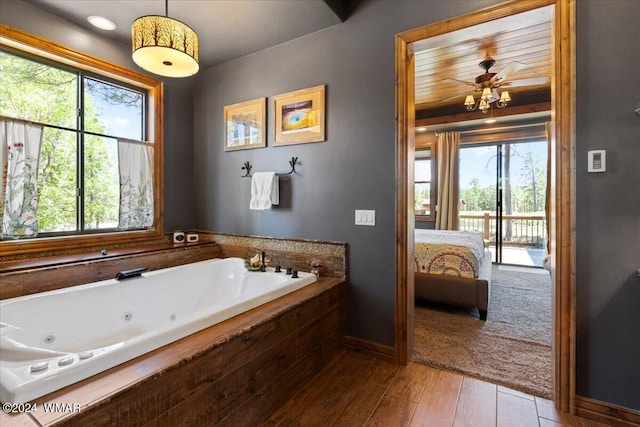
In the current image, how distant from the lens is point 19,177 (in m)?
2.11

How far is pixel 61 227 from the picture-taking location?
7.92 ft

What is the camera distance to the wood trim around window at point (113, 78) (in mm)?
2115

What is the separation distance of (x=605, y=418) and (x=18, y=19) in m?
4.44

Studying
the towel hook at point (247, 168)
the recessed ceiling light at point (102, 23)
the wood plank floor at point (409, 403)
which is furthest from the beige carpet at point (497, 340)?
the recessed ceiling light at point (102, 23)

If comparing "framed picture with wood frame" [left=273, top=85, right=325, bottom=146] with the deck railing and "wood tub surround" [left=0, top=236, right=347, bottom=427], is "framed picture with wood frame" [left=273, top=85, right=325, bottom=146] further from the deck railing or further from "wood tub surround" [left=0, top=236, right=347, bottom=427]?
the deck railing

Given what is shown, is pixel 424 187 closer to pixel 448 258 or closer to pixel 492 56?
pixel 492 56

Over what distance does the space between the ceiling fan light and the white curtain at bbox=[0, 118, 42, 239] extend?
1.15 meters

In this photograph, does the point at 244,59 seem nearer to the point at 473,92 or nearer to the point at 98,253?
the point at 98,253

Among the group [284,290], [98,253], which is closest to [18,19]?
[98,253]

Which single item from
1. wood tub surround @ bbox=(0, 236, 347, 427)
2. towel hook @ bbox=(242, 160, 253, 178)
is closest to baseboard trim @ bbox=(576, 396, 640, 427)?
wood tub surround @ bbox=(0, 236, 347, 427)

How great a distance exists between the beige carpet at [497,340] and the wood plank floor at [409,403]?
5.5 inches

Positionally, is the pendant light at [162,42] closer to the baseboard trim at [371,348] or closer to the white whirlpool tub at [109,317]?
the white whirlpool tub at [109,317]

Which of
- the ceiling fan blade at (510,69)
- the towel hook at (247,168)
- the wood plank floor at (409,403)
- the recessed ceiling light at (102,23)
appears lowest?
the wood plank floor at (409,403)

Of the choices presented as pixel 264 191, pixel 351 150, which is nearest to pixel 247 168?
pixel 264 191
